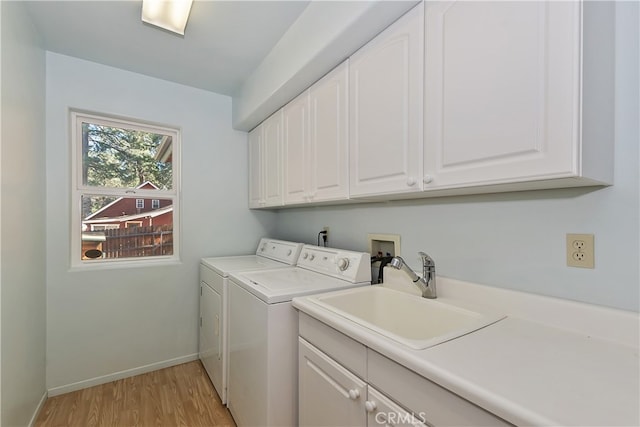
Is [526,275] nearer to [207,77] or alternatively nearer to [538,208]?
[538,208]

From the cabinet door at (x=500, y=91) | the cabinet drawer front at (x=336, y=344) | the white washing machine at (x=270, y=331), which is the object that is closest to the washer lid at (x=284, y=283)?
the white washing machine at (x=270, y=331)

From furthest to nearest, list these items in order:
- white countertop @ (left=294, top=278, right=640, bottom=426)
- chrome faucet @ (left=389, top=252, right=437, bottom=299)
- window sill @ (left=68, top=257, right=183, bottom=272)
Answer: window sill @ (left=68, top=257, right=183, bottom=272) < chrome faucet @ (left=389, top=252, right=437, bottom=299) < white countertop @ (left=294, top=278, right=640, bottom=426)

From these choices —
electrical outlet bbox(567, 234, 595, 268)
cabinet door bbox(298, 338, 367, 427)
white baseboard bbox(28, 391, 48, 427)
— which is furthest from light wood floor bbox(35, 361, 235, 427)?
electrical outlet bbox(567, 234, 595, 268)

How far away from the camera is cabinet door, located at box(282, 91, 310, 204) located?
189cm

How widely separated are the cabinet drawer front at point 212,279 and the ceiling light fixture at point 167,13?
5.11ft

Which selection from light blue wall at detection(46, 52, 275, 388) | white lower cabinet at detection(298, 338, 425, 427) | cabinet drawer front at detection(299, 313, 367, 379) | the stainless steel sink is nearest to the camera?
white lower cabinet at detection(298, 338, 425, 427)

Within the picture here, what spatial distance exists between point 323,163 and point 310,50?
620 mm

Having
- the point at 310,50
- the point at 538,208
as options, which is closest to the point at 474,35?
the point at 538,208

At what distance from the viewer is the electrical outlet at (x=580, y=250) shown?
0.94 m

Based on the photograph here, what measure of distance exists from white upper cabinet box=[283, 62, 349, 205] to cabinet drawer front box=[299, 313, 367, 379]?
69 cm

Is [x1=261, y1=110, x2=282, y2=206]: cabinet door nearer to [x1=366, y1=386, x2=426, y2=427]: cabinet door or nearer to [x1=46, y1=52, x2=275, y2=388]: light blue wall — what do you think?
[x1=46, y1=52, x2=275, y2=388]: light blue wall

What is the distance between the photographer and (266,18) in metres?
1.69

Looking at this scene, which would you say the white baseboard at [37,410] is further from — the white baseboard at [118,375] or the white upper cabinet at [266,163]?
the white upper cabinet at [266,163]

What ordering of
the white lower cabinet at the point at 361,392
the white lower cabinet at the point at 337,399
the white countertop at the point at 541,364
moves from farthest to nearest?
the white lower cabinet at the point at 337,399
the white lower cabinet at the point at 361,392
the white countertop at the point at 541,364
